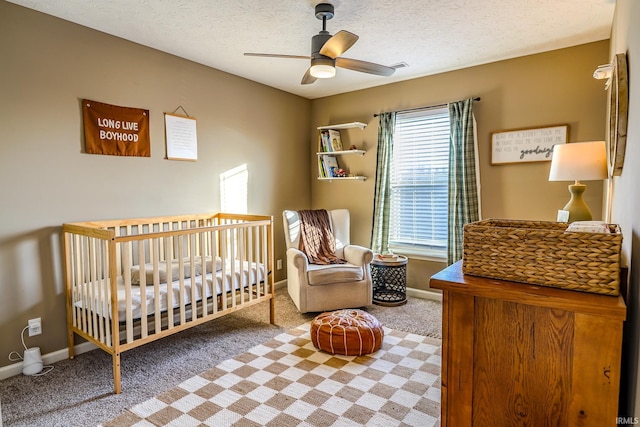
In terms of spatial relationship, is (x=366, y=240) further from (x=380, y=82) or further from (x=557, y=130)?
(x=557, y=130)

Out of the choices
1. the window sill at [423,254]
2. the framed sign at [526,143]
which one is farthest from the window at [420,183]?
the framed sign at [526,143]

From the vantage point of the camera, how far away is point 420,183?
403cm

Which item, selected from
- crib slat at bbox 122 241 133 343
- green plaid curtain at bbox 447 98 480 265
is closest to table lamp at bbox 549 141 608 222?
green plaid curtain at bbox 447 98 480 265

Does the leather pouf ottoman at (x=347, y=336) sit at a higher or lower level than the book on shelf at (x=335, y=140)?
lower

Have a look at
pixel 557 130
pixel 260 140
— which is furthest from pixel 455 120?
pixel 260 140

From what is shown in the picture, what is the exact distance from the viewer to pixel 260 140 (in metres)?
4.19

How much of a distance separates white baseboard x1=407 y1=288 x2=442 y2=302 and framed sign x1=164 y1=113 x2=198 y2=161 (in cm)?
268

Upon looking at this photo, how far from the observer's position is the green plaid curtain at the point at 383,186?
4.11 meters

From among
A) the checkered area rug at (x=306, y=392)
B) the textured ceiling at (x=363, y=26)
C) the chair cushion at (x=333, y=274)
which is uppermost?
the textured ceiling at (x=363, y=26)

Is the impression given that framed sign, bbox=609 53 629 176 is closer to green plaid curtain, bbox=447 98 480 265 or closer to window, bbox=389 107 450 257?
green plaid curtain, bbox=447 98 480 265

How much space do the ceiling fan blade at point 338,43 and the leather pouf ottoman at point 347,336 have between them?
1.89 metres

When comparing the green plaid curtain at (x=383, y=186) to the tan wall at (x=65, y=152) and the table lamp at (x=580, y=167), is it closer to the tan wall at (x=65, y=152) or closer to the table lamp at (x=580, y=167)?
the tan wall at (x=65, y=152)

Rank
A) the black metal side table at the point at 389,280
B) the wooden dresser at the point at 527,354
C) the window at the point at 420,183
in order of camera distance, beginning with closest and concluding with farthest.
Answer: the wooden dresser at the point at 527,354 < the black metal side table at the point at 389,280 < the window at the point at 420,183

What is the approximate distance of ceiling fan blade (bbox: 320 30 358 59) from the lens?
2.16 meters
